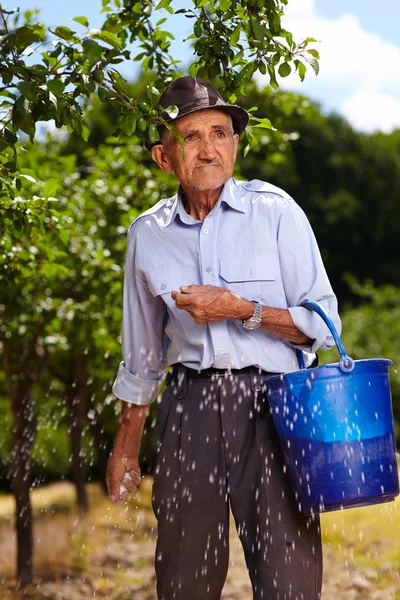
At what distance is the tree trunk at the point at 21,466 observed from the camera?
6.78 meters

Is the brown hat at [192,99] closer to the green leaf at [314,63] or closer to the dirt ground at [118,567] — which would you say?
the green leaf at [314,63]

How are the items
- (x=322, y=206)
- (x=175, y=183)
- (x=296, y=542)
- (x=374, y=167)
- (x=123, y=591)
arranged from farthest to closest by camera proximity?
(x=374, y=167) < (x=322, y=206) < (x=123, y=591) < (x=175, y=183) < (x=296, y=542)

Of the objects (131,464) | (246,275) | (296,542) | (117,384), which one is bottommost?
(296,542)

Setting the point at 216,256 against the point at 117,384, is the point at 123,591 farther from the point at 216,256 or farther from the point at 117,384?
the point at 216,256

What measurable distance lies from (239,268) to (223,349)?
0.28 metres

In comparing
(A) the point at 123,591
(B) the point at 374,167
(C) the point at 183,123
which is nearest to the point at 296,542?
(C) the point at 183,123

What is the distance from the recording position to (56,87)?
8.55ft

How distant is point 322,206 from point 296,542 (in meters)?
29.0

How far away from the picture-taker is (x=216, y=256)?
2908 mm

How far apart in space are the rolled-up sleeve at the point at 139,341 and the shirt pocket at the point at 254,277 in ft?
1.26

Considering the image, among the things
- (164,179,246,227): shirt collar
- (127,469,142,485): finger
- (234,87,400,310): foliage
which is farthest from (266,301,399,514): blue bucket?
(234,87,400,310): foliage

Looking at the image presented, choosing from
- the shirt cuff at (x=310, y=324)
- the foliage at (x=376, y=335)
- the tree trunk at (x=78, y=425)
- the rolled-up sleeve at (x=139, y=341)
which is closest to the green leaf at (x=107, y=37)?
the rolled-up sleeve at (x=139, y=341)

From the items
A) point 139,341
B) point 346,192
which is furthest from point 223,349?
point 346,192

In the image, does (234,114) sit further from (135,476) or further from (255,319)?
(135,476)
